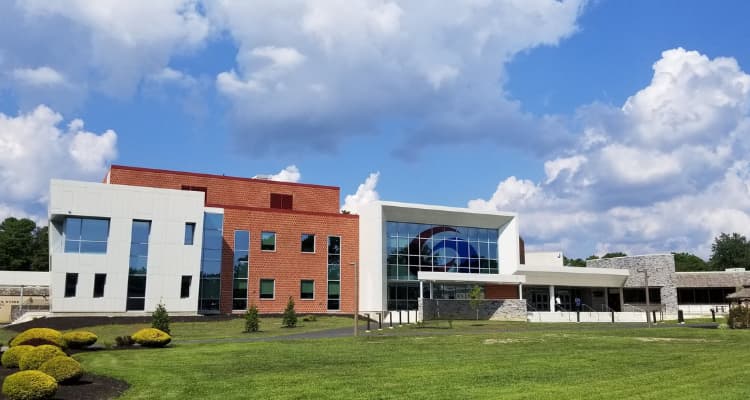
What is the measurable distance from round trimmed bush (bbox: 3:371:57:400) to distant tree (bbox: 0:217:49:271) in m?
83.6

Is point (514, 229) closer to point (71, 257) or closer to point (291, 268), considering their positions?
point (291, 268)

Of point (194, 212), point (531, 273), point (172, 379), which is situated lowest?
point (172, 379)

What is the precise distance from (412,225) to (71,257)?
1054 inches

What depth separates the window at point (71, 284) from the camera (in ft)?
142

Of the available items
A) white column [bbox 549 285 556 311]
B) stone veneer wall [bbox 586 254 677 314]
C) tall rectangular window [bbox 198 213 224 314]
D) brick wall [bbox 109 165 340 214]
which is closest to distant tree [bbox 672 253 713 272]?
stone veneer wall [bbox 586 254 677 314]

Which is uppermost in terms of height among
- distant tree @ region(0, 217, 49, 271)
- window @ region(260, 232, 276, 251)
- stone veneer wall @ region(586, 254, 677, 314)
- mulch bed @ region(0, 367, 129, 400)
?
distant tree @ region(0, 217, 49, 271)

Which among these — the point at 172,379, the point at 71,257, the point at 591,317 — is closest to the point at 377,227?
the point at 591,317

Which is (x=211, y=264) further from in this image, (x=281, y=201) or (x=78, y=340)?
(x=78, y=340)

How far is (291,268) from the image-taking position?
52781mm

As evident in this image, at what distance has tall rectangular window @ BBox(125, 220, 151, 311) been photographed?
45.3 metres

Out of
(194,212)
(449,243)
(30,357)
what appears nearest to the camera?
(30,357)

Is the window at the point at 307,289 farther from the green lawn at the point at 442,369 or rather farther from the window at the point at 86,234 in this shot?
the green lawn at the point at 442,369

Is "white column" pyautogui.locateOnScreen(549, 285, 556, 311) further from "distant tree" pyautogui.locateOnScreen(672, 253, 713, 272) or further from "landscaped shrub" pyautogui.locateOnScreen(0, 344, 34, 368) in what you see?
"distant tree" pyautogui.locateOnScreen(672, 253, 713, 272)

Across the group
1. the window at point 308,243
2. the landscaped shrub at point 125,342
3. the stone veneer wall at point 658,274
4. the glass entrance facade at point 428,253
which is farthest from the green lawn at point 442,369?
the stone veneer wall at point 658,274
